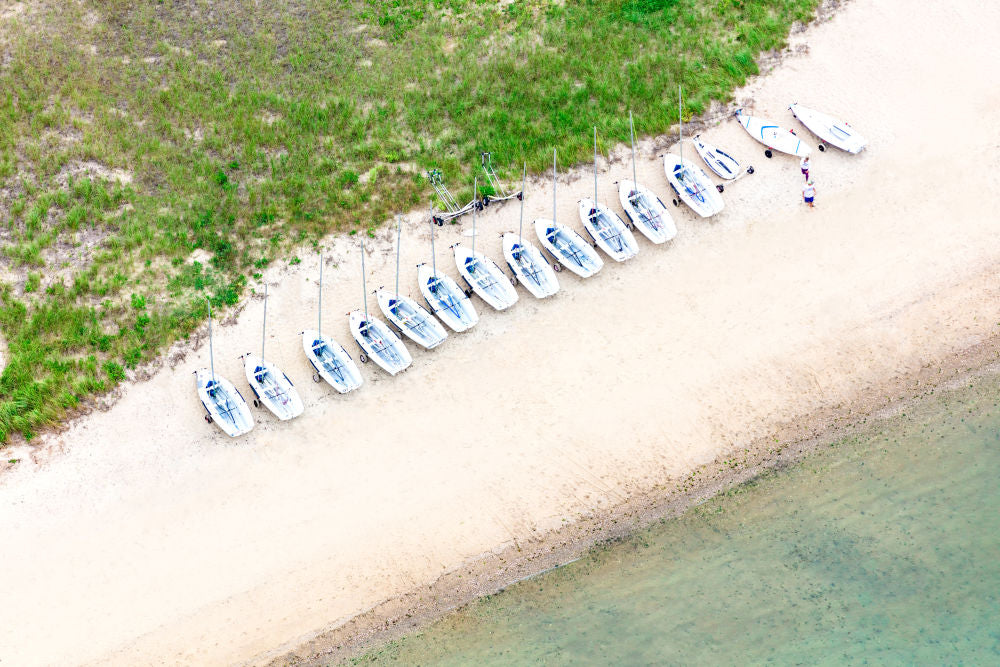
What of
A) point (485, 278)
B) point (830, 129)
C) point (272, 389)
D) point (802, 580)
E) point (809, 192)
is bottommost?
point (802, 580)

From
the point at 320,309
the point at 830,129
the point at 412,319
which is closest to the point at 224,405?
the point at 320,309

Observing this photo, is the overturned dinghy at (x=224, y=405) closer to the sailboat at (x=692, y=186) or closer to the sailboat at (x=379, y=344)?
the sailboat at (x=379, y=344)

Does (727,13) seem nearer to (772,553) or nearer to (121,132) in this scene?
(772,553)

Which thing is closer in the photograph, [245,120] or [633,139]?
[633,139]

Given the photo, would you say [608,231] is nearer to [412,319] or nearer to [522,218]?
[522,218]

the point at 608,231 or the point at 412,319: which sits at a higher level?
the point at 412,319

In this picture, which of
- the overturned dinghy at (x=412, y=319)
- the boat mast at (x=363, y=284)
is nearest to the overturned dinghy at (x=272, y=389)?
the boat mast at (x=363, y=284)

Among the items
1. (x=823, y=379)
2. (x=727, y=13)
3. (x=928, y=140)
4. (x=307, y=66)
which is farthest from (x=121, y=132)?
(x=928, y=140)

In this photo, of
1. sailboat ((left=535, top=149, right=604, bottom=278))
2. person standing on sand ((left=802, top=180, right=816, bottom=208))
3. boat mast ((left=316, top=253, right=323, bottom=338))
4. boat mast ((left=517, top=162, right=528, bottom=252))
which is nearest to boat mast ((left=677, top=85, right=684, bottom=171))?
person standing on sand ((left=802, top=180, right=816, bottom=208))
